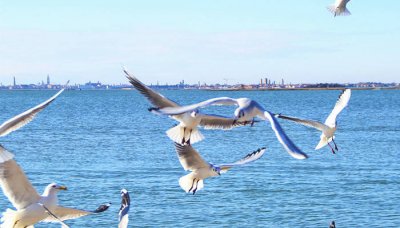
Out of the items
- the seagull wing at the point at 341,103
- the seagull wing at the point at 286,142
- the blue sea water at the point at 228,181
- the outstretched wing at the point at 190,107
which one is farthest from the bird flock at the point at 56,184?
the blue sea water at the point at 228,181

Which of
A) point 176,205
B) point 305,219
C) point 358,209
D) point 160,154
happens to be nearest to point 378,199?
point 358,209

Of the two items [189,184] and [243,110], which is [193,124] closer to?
[189,184]

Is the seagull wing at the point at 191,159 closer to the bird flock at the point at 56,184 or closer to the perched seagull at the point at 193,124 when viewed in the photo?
the bird flock at the point at 56,184

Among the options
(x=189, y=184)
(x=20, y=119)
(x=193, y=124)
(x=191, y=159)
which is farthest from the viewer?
(x=191, y=159)

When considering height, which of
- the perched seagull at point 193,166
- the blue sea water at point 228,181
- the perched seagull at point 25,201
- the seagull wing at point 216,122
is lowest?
the blue sea water at point 228,181

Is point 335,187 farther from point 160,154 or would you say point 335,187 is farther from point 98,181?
point 160,154

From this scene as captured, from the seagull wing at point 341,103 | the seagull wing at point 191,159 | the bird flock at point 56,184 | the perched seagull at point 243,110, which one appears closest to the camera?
the perched seagull at point 243,110

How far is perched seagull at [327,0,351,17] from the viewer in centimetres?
1246

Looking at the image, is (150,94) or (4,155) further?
(150,94)

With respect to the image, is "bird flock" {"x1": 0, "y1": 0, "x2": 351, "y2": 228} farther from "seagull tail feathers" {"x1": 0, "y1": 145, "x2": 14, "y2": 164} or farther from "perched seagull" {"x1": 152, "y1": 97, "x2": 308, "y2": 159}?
"perched seagull" {"x1": 152, "y1": 97, "x2": 308, "y2": 159}

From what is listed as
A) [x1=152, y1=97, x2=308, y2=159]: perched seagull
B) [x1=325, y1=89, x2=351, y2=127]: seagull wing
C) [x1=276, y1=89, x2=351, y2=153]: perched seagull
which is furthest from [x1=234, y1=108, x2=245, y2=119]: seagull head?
[x1=325, y1=89, x2=351, y2=127]: seagull wing

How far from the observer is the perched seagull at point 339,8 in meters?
12.5

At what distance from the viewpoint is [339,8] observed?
41.7 ft

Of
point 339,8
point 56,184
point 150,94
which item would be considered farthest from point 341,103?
point 56,184
